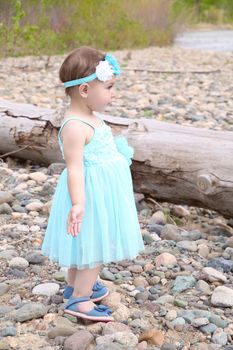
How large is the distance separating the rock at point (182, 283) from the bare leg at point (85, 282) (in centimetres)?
46

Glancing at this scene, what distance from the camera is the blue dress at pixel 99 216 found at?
8.56 feet

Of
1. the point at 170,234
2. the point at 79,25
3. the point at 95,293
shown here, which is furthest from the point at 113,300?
the point at 79,25

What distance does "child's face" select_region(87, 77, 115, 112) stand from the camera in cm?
263

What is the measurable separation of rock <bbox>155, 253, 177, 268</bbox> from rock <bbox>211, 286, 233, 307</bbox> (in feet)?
1.29

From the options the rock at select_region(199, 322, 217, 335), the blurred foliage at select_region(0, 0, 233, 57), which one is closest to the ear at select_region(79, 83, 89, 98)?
the rock at select_region(199, 322, 217, 335)

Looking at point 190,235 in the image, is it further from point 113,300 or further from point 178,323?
point 178,323

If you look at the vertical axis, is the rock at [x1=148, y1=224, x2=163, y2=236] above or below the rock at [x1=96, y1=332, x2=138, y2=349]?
above

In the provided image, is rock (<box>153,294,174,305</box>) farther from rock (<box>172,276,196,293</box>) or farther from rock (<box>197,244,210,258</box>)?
rock (<box>197,244,210,258</box>)

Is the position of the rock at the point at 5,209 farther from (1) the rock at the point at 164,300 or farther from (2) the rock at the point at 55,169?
(1) the rock at the point at 164,300

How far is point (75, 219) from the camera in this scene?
98.1 inches

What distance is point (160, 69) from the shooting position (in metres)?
11.9

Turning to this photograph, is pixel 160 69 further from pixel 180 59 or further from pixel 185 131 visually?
pixel 185 131

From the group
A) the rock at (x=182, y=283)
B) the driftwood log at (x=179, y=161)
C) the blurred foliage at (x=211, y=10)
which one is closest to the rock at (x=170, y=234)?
the driftwood log at (x=179, y=161)

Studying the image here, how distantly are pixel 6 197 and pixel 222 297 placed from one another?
67.9 inches
